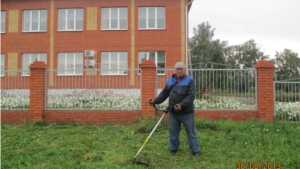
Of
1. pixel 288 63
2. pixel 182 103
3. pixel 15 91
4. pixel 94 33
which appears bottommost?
pixel 182 103

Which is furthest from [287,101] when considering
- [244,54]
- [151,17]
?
[244,54]

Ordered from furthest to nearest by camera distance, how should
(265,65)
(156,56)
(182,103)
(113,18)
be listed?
1. (113,18)
2. (156,56)
3. (265,65)
4. (182,103)

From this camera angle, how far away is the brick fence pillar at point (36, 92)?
7594 mm

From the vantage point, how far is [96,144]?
18.2ft


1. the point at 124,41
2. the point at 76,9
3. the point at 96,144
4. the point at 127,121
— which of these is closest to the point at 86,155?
the point at 96,144

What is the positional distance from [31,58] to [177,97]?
15159mm

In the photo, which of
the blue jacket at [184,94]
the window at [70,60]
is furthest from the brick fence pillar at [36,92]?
the window at [70,60]

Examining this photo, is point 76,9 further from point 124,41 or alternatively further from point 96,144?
point 96,144

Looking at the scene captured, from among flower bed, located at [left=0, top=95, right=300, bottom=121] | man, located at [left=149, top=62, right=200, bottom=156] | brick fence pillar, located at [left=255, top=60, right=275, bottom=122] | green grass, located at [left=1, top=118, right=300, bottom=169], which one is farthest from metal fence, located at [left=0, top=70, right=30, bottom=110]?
brick fence pillar, located at [left=255, top=60, right=275, bottom=122]

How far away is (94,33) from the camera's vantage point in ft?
55.1

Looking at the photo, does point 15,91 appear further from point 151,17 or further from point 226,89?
point 151,17

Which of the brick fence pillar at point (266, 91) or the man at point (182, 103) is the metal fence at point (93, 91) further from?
the brick fence pillar at point (266, 91)

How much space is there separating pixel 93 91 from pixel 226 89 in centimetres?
381

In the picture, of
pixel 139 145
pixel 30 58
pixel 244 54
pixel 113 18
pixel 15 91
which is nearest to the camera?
pixel 139 145
